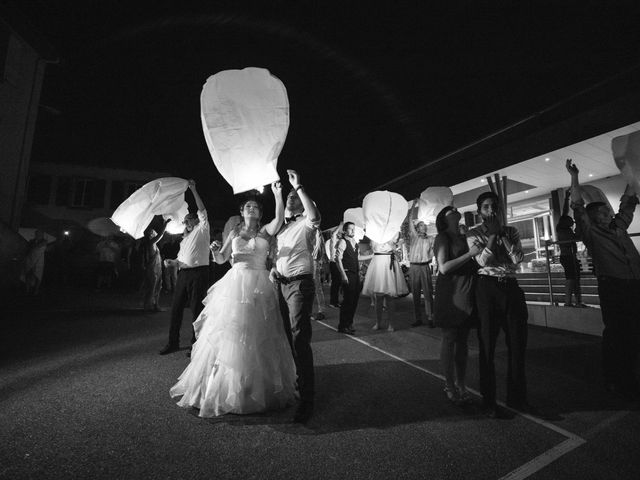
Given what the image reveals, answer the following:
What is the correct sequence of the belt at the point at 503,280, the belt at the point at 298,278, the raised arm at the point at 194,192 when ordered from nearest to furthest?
the belt at the point at 503,280, the belt at the point at 298,278, the raised arm at the point at 194,192

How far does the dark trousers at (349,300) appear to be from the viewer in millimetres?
5785

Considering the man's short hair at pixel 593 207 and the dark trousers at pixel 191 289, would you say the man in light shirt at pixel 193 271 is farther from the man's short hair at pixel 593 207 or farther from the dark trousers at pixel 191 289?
the man's short hair at pixel 593 207

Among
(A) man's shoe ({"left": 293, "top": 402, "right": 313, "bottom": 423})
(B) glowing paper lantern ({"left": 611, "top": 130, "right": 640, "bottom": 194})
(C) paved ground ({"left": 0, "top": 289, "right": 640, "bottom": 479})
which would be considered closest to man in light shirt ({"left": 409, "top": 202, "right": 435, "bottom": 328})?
(C) paved ground ({"left": 0, "top": 289, "right": 640, "bottom": 479})

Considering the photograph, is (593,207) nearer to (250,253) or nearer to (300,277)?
(300,277)

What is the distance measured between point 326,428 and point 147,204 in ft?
12.6

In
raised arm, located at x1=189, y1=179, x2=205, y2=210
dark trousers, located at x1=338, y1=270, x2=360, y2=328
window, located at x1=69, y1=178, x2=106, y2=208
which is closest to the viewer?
raised arm, located at x1=189, y1=179, x2=205, y2=210

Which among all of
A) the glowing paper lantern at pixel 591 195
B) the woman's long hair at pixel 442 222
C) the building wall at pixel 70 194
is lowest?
the woman's long hair at pixel 442 222

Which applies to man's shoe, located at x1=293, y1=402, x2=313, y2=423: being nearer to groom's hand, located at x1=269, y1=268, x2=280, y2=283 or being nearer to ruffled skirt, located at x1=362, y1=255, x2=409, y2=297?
groom's hand, located at x1=269, y1=268, x2=280, y2=283

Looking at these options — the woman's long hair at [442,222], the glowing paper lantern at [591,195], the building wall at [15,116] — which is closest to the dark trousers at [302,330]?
the woman's long hair at [442,222]

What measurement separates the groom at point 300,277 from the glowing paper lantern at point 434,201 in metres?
5.42

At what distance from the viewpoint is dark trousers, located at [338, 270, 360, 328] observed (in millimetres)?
5785

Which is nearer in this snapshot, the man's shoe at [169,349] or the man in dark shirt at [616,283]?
the man in dark shirt at [616,283]

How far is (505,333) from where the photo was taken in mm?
2588

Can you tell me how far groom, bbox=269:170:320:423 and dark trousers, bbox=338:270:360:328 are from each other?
289 centimetres
